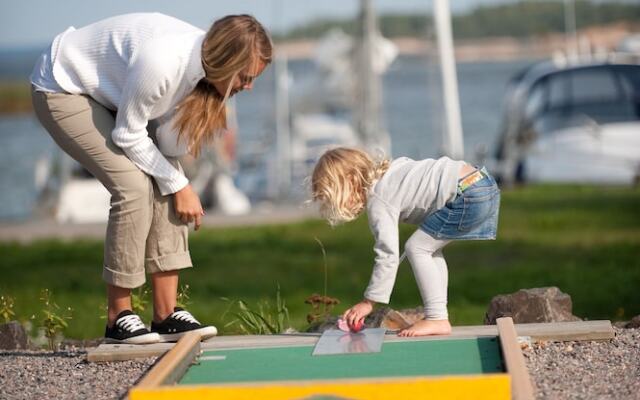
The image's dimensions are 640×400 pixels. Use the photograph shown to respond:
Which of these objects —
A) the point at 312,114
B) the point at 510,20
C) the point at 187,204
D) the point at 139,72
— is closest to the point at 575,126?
the point at 312,114

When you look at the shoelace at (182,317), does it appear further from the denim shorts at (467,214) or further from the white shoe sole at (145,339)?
the denim shorts at (467,214)

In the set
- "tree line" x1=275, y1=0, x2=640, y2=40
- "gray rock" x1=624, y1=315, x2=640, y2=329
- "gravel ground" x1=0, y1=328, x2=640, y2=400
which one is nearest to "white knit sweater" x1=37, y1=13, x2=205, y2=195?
"gravel ground" x1=0, y1=328, x2=640, y2=400

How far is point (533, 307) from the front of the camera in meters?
5.99

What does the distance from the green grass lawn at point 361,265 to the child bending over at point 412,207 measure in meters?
1.91

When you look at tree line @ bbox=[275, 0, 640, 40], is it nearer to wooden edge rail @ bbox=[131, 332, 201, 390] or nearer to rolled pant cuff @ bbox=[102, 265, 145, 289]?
rolled pant cuff @ bbox=[102, 265, 145, 289]

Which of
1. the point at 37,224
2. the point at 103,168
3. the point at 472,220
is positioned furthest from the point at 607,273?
the point at 37,224

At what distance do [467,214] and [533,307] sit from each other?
3.18ft

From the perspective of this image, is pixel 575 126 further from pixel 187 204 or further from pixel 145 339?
pixel 145 339

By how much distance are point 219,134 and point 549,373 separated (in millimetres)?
1702

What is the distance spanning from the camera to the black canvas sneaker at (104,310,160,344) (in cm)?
542

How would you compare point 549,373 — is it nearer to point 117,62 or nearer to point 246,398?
point 246,398

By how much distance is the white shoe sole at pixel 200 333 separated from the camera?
17.7 feet

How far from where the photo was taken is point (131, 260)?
5.36 meters

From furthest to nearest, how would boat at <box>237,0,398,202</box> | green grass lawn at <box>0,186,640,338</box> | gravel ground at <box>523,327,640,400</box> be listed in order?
1. boat at <box>237,0,398,202</box>
2. green grass lawn at <box>0,186,640,338</box>
3. gravel ground at <box>523,327,640,400</box>
